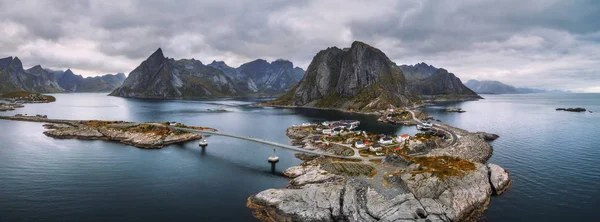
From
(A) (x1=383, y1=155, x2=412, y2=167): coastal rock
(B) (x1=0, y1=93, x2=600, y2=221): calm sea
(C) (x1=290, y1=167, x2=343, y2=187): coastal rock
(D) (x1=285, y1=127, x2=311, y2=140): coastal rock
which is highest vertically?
(A) (x1=383, y1=155, x2=412, y2=167): coastal rock

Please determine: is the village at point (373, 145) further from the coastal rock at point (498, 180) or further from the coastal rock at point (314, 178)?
the coastal rock at point (498, 180)

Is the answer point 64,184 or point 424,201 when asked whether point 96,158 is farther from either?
point 424,201

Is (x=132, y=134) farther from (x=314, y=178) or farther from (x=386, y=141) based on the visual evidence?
(x=386, y=141)

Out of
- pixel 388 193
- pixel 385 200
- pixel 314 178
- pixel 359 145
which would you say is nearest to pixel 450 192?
pixel 388 193

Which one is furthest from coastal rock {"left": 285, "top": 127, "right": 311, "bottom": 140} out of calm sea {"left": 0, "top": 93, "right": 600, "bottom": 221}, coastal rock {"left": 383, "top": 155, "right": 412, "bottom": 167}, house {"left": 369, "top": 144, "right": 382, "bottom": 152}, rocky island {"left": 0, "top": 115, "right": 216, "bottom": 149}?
coastal rock {"left": 383, "top": 155, "right": 412, "bottom": 167}

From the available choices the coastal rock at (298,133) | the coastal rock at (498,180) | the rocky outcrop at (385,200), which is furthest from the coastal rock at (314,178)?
the coastal rock at (298,133)

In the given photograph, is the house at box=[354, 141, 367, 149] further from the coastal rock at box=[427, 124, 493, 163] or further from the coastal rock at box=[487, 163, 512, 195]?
the coastal rock at box=[487, 163, 512, 195]

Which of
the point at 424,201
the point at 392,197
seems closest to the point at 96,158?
the point at 392,197

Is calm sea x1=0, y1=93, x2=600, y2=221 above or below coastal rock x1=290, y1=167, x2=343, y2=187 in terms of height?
below
